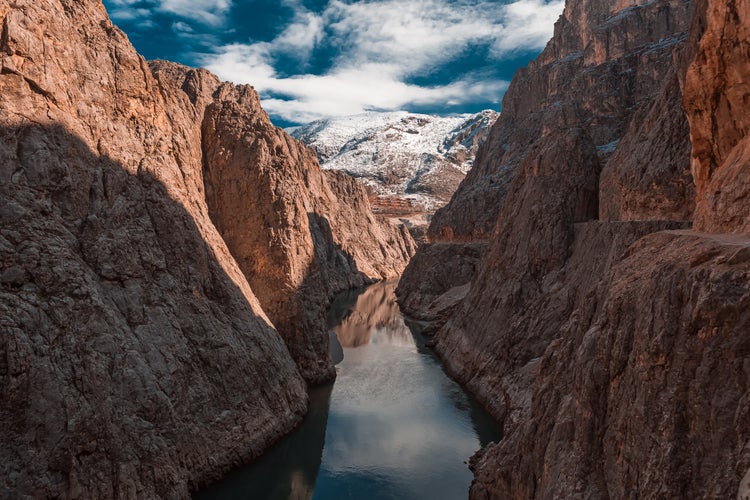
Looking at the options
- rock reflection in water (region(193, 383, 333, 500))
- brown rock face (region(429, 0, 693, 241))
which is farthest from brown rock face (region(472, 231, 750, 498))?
brown rock face (region(429, 0, 693, 241))

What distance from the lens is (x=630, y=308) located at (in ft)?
37.4

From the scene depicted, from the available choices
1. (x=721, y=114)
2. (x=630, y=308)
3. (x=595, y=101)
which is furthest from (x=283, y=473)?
(x=595, y=101)

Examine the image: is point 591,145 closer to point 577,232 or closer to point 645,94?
point 577,232

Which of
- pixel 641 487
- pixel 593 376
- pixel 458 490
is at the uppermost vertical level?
pixel 593 376

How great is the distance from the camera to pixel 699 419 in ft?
25.8

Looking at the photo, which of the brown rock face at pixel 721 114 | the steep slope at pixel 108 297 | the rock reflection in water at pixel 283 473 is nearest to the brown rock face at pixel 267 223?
the steep slope at pixel 108 297

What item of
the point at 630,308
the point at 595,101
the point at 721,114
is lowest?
the point at 630,308

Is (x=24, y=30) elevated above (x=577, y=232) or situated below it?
above

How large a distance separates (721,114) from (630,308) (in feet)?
25.5

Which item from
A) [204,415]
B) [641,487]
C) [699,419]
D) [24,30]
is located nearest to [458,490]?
[204,415]

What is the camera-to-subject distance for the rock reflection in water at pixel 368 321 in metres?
47.1

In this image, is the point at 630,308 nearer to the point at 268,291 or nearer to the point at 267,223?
the point at 268,291

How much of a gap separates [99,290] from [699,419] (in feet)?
54.8

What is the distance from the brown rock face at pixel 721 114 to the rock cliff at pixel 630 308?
51 mm
